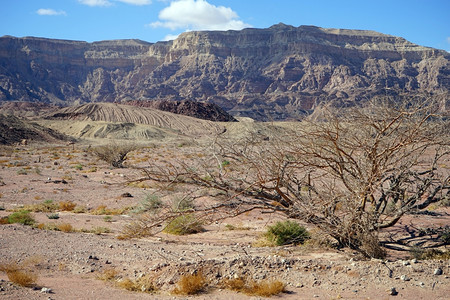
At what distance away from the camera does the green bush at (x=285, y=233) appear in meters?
8.60

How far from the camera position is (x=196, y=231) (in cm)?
1071

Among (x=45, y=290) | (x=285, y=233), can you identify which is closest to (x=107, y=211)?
(x=285, y=233)

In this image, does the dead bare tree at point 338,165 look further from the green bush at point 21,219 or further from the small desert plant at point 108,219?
the small desert plant at point 108,219

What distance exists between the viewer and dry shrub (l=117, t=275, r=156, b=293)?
247 inches

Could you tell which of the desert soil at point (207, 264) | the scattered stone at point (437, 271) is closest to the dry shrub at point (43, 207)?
the desert soil at point (207, 264)

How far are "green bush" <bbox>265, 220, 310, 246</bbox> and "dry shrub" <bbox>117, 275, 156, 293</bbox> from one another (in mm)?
3033

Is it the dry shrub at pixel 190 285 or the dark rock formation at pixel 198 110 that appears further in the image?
the dark rock formation at pixel 198 110

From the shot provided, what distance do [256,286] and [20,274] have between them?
339cm

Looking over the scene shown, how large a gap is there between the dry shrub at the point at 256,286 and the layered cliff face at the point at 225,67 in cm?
13367

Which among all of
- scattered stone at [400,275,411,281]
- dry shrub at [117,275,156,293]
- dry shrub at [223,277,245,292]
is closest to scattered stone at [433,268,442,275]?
scattered stone at [400,275,411,281]

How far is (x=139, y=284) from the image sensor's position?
21.1 ft

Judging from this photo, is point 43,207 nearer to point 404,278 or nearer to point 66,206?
point 66,206

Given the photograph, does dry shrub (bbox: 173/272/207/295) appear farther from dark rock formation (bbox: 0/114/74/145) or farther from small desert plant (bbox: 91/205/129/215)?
dark rock formation (bbox: 0/114/74/145)

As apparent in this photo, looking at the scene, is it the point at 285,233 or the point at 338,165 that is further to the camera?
the point at 285,233
